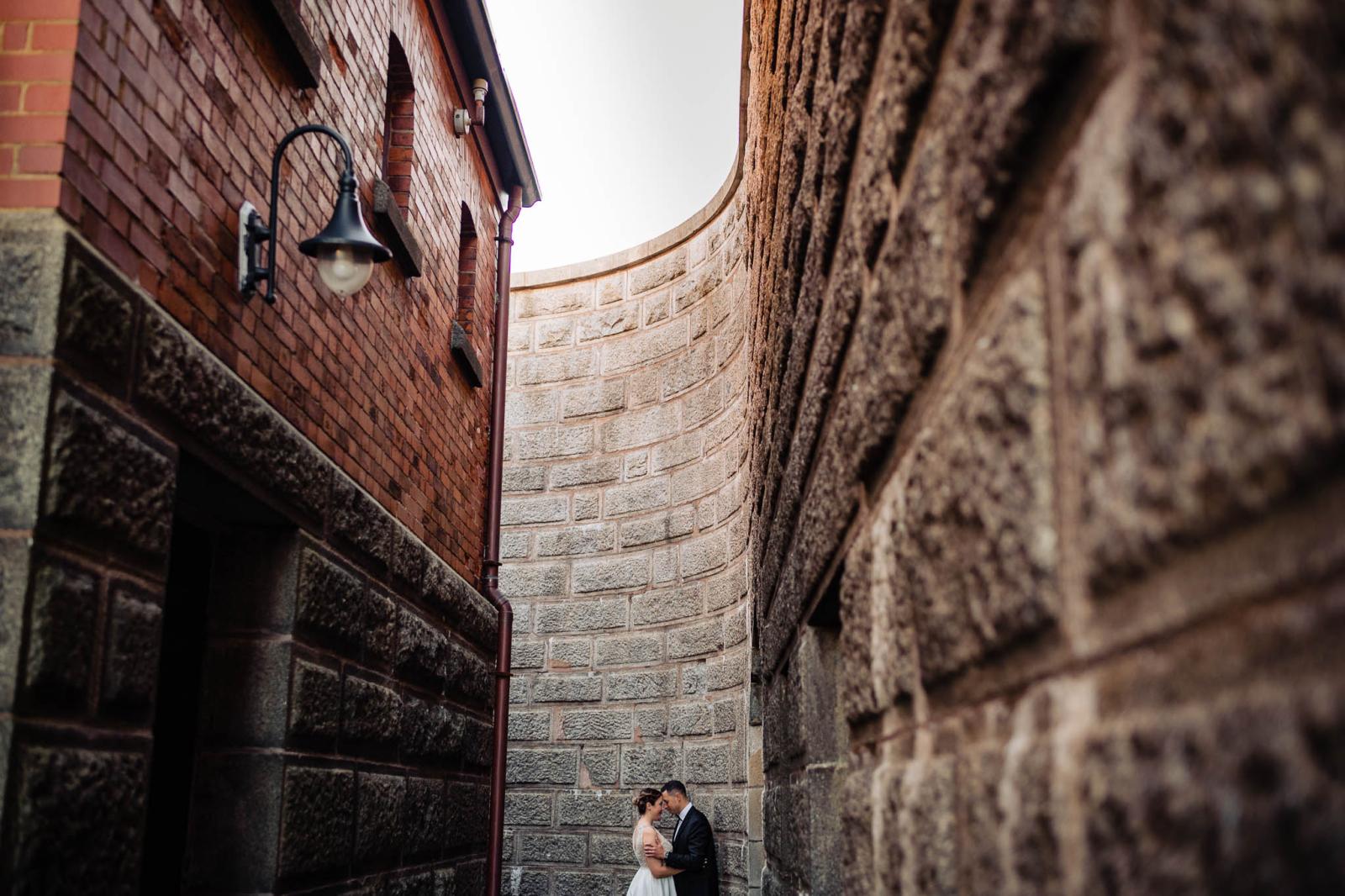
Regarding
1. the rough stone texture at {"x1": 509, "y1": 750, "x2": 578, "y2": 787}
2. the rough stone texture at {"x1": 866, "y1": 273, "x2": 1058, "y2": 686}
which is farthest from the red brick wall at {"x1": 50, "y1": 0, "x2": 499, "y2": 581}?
the rough stone texture at {"x1": 509, "y1": 750, "x2": 578, "y2": 787}

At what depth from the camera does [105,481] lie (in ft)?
9.59

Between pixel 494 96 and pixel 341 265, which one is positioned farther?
pixel 494 96

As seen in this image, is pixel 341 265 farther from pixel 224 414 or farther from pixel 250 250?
pixel 224 414

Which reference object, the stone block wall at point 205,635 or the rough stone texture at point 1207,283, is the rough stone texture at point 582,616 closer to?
the stone block wall at point 205,635

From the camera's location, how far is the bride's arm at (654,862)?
899 centimetres

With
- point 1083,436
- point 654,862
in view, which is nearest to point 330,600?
point 1083,436

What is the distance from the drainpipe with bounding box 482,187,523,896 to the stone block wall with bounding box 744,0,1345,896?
237 inches

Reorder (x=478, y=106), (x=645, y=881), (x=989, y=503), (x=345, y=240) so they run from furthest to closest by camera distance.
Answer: (x=645, y=881) → (x=478, y=106) → (x=345, y=240) → (x=989, y=503)

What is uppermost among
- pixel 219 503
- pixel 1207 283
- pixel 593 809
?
pixel 219 503

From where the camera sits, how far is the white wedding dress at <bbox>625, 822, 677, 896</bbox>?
8.93 meters

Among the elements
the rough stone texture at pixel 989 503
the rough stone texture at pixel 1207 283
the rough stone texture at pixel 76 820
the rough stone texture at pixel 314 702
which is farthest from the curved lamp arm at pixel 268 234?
the rough stone texture at pixel 1207 283

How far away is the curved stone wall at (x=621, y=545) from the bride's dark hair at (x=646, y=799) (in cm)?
44

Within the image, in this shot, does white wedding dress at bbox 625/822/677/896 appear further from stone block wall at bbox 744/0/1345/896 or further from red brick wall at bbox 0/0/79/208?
stone block wall at bbox 744/0/1345/896

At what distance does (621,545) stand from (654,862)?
9.11ft
